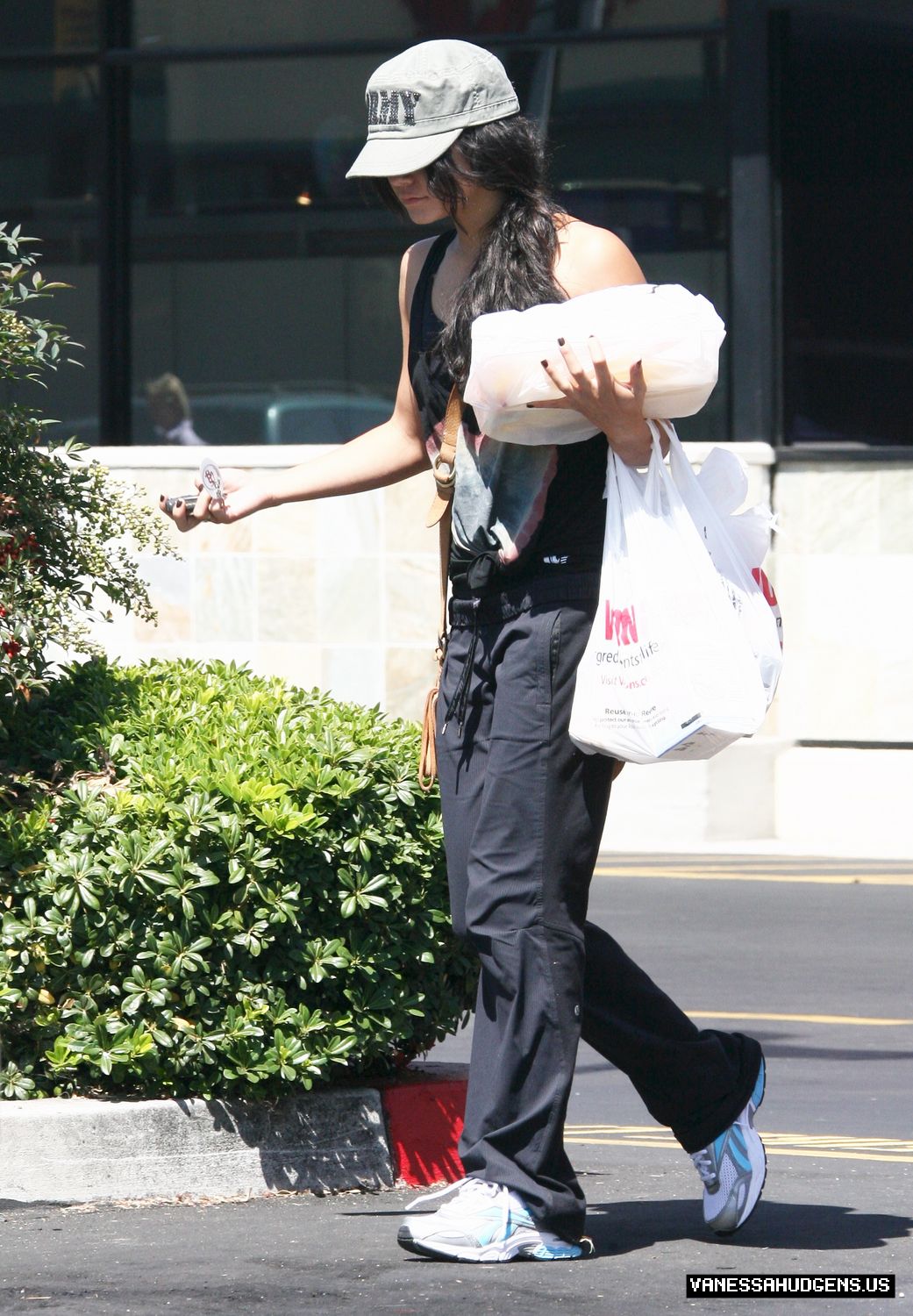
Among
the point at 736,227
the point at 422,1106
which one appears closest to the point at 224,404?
the point at 736,227

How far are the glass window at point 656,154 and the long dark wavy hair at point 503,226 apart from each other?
322 inches

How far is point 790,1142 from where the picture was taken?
17.6ft

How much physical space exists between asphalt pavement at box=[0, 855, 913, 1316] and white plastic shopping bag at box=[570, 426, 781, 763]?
888mm


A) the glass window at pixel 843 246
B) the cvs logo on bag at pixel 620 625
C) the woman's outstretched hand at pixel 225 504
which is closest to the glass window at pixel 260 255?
the glass window at pixel 843 246

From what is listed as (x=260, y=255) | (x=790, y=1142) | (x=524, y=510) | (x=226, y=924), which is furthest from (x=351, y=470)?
(x=260, y=255)

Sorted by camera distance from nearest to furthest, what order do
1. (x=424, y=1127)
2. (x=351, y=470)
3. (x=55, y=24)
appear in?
(x=351, y=470) < (x=424, y=1127) < (x=55, y=24)

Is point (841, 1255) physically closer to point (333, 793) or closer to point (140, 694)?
point (333, 793)

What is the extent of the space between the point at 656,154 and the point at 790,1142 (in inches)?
317

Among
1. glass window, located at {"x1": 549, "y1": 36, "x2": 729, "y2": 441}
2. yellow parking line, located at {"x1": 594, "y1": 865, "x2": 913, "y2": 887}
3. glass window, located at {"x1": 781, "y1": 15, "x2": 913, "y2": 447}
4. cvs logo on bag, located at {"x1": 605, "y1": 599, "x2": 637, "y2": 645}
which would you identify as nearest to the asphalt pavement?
cvs logo on bag, located at {"x1": 605, "y1": 599, "x2": 637, "y2": 645}

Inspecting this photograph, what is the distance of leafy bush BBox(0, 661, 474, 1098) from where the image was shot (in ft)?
14.2

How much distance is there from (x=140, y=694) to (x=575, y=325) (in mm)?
1710

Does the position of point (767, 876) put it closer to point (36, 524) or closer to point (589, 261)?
point (36, 524)

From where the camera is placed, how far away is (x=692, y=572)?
386cm

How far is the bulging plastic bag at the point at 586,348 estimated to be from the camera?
386cm
